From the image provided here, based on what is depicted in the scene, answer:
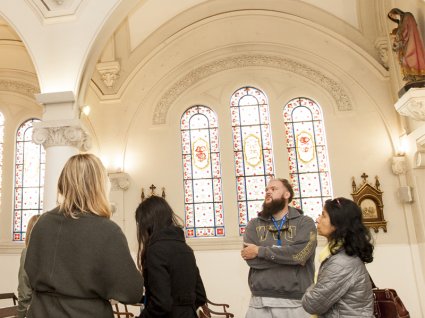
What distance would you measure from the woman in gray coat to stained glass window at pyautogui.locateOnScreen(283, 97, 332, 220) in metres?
6.70

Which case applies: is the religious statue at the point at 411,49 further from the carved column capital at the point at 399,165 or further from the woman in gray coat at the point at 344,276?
the woman in gray coat at the point at 344,276

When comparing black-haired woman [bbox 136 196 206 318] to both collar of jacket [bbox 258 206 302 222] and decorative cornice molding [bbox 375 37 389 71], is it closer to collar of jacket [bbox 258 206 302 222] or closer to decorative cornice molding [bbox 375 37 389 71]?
collar of jacket [bbox 258 206 302 222]

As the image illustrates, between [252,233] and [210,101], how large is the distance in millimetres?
6756

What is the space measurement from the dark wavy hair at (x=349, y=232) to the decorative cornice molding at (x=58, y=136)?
405 centimetres

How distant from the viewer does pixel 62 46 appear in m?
5.97

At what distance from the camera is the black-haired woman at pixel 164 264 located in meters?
2.26

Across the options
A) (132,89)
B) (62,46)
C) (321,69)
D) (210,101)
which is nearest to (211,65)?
(210,101)

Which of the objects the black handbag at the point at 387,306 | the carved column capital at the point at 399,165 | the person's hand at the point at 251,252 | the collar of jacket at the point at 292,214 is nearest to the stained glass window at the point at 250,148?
the carved column capital at the point at 399,165

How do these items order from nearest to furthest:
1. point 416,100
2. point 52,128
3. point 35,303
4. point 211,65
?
point 35,303 < point 52,128 < point 416,100 < point 211,65

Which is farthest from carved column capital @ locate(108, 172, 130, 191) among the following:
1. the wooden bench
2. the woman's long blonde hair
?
the woman's long blonde hair

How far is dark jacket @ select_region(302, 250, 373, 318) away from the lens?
2.34m

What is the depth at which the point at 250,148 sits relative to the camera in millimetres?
9516

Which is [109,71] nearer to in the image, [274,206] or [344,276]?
[274,206]

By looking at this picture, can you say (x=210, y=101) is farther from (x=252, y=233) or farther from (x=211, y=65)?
(x=252, y=233)
